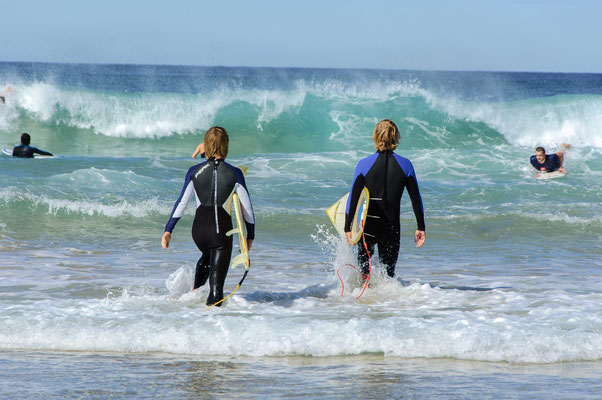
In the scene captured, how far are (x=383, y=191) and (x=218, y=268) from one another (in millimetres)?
1549

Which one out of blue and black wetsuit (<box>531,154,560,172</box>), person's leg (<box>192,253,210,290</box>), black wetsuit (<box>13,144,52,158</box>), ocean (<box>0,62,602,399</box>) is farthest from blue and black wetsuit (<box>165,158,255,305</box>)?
black wetsuit (<box>13,144,52,158</box>)

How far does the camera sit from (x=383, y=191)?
6520 mm

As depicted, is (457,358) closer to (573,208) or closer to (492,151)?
(573,208)

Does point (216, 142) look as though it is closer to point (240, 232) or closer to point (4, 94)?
point (240, 232)

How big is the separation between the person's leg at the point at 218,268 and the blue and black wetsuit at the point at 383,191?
1128 mm

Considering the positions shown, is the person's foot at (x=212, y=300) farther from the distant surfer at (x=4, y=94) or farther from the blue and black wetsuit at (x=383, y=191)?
the distant surfer at (x=4, y=94)

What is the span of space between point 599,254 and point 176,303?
5753mm

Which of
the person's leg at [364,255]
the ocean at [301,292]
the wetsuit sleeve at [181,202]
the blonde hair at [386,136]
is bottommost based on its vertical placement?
the ocean at [301,292]

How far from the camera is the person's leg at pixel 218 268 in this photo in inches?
237

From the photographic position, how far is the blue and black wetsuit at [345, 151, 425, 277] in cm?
649

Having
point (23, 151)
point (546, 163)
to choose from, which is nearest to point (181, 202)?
point (546, 163)

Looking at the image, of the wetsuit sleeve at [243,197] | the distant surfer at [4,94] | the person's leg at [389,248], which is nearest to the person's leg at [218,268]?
the wetsuit sleeve at [243,197]

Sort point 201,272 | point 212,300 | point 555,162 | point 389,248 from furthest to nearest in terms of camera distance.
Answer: point 555,162 → point 389,248 → point 201,272 → point 212,300

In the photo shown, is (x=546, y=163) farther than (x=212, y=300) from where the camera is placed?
Yes
